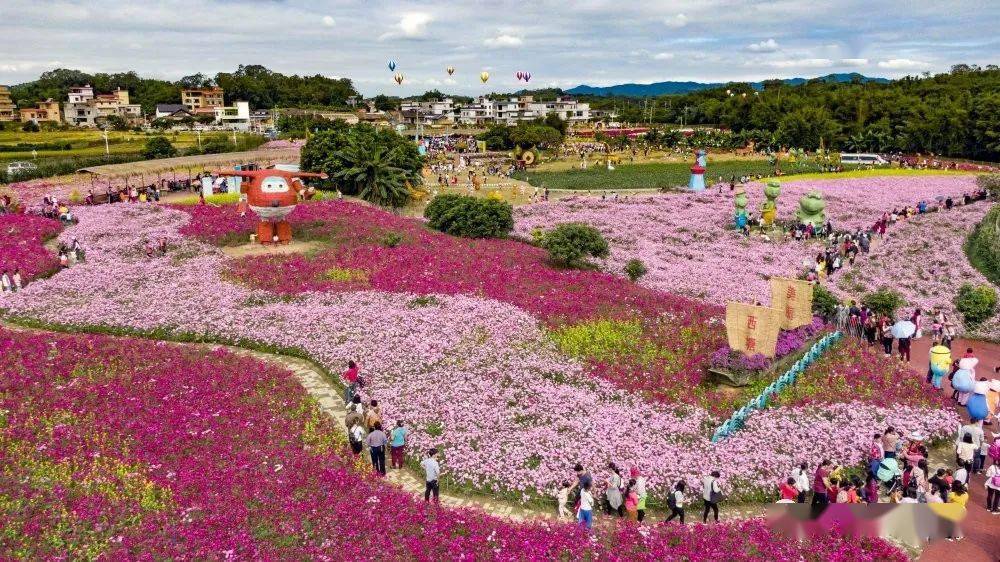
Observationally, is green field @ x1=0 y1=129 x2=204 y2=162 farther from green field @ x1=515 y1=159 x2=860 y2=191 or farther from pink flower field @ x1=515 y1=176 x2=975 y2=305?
pink flower field @ x1=515 y1=176 x2=975 y2=305

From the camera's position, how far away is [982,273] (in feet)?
109

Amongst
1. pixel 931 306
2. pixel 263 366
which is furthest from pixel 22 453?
pixel 931 306

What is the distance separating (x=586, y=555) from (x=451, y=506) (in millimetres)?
3366

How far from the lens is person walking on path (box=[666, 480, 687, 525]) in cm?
1393

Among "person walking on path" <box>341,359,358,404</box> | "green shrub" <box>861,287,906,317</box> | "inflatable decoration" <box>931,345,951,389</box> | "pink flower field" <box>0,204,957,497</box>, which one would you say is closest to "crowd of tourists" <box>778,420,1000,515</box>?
"pink flower field" <box>0,204,957,497</box>

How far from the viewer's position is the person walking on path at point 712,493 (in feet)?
46.7

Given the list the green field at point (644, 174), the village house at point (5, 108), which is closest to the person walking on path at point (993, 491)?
the green field at point (644, 174)

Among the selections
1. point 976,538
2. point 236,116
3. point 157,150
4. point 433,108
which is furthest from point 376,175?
point 433,108

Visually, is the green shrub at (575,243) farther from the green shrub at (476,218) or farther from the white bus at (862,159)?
the white bus at (862,159)

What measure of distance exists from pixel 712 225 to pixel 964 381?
24.4 metres

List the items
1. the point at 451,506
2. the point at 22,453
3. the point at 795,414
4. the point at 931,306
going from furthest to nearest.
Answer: the point at 931,306, the point at 795,414, the point at 22,453, the point at 451,506

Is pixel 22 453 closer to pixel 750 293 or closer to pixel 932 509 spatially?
pixel 932 509

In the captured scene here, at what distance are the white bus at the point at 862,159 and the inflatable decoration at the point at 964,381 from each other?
64.2 metres

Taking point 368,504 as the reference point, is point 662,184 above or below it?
above
